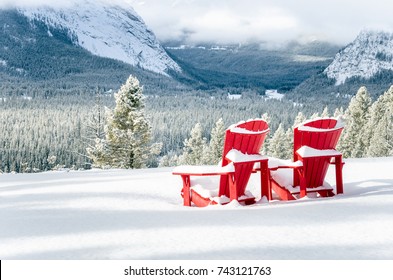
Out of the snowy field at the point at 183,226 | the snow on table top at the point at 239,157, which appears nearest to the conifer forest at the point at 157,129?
the snowy field at the point at 183,226

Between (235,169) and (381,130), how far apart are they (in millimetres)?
26333

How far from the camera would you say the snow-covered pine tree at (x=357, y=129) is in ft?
114

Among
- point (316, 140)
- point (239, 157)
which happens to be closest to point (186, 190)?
point (239, 157)

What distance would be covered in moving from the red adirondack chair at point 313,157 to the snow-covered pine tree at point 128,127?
1499cm

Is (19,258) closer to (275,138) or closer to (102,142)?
(102,142)

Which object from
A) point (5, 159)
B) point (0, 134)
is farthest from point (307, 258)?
point (0, 134)

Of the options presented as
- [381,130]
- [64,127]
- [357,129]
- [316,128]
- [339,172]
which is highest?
[316,128]

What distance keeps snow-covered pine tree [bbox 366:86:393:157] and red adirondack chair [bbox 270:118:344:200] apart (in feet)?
77.4

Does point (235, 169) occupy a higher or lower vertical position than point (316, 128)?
lower

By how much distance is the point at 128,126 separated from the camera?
2273cm

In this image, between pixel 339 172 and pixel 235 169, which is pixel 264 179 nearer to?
pixel 235 169

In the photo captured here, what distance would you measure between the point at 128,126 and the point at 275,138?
904 inches

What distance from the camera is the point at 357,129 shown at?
37.9 meters

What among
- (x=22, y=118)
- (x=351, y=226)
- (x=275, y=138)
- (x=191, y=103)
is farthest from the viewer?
(x=191, y=103)
